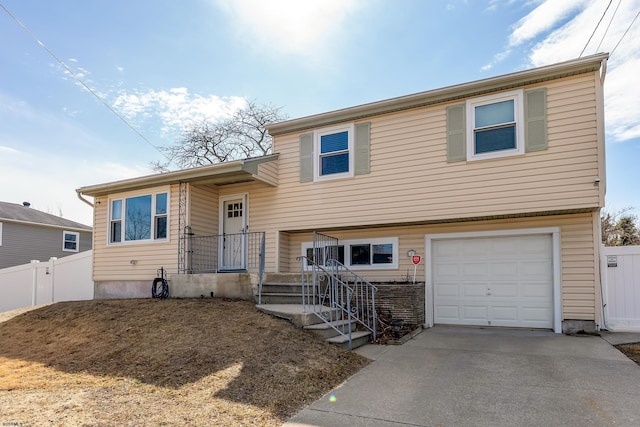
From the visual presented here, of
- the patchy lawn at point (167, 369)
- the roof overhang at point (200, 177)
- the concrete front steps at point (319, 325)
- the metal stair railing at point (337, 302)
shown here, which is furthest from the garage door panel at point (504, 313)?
the roof overhang at point (200, 177)

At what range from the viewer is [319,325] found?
22.5 feet

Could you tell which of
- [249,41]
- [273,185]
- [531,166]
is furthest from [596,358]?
[249,41]

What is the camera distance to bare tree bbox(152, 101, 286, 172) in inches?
867

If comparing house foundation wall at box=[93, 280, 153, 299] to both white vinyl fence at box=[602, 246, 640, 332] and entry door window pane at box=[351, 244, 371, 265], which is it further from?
white vinyl fence at box=[602, 246, 640, 332]

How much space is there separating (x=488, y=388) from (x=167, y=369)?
3947 millimetres

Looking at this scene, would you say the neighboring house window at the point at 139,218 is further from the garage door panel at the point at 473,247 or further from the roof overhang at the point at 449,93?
the garage door panel at the point at 473,247

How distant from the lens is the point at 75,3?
29.6ft

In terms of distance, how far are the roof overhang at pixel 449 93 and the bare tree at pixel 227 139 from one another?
11991 mm

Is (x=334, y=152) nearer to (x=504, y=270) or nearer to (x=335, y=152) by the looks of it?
(x=335, y=152)

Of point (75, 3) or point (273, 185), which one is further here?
point (273, 185)

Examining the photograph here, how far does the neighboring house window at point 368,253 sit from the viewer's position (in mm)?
9453

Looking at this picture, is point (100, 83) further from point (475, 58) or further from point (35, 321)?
point (475, 58)

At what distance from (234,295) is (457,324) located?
5081 mm

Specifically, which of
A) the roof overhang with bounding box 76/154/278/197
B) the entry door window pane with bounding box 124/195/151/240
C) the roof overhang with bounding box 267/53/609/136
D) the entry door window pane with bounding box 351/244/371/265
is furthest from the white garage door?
the entry door window pane with bounding box 124/195/151/240
